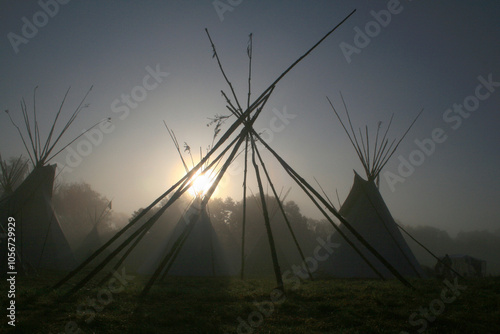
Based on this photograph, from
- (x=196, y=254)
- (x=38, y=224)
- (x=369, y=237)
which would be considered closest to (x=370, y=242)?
(x=369, y=237)

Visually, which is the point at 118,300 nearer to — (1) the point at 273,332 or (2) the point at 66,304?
(2) the point at 66,304

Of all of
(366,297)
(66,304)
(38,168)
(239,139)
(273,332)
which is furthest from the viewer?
(38,168)

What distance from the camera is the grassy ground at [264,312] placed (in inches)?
108

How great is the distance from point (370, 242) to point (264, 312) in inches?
316

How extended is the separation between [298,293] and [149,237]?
59.1 feet

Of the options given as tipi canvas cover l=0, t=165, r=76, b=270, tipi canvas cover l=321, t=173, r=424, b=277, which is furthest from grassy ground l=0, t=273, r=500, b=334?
tipi canvas cover l=0, t=165, r=76, b=270

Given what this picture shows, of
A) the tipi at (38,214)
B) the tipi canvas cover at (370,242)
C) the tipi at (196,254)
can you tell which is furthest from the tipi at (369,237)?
the tipi at (38,214)

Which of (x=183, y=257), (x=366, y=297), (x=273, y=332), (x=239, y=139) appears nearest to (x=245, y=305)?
(x=273, y=332)

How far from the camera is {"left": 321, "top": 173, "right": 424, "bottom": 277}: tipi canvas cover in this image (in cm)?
939

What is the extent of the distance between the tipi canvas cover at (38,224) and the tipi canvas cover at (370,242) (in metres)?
10.7

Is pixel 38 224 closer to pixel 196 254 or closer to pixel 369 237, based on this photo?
pixel 196 254

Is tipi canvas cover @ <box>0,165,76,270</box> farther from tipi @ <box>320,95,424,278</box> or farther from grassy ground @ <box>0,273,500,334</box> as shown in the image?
tipi @ <box>320,95,424,278</box>

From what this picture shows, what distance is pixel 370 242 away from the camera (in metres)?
10.0

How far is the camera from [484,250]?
3753 cm
